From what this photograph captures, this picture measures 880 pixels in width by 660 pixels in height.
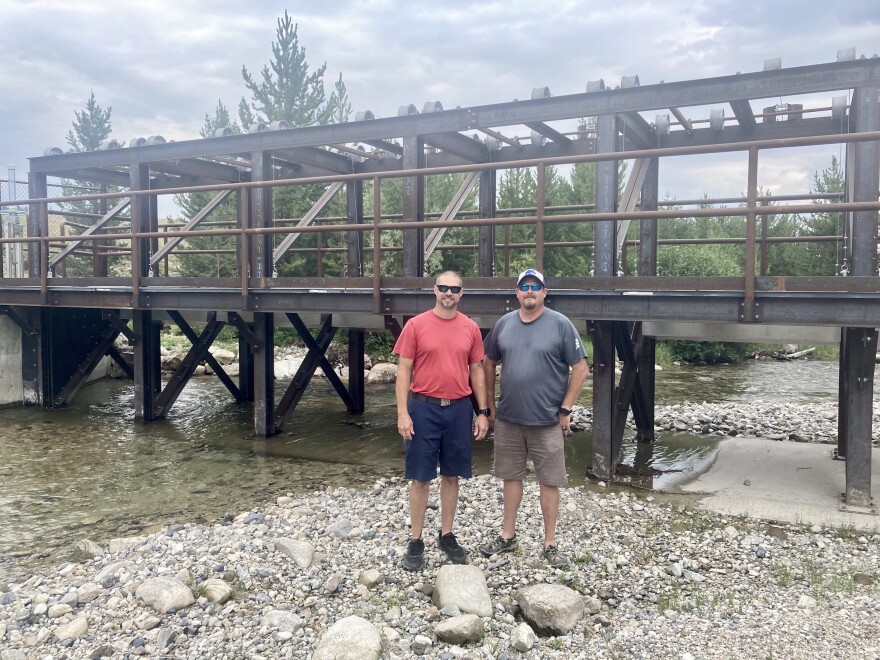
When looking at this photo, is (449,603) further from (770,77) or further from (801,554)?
(770,77)

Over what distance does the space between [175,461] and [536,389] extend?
547cm

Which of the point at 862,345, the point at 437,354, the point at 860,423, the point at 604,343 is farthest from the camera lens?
the point at 604,343

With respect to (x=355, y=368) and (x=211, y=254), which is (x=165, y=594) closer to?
(x=355, y=368)

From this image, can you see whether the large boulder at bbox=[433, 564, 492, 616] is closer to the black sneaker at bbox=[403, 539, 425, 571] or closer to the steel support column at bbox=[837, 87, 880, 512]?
the black sneaker at bbox=[403, 539, 425, 571]

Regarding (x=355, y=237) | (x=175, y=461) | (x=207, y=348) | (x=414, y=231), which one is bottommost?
(x=175, y=461)

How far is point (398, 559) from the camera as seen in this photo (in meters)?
4.64

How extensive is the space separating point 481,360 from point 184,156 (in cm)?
748

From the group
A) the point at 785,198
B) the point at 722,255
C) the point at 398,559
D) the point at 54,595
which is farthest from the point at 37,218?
the point at 722,255

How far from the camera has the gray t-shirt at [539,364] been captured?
14.5 feet

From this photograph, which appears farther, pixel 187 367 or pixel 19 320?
pixel 19 320

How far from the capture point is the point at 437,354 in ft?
14.3

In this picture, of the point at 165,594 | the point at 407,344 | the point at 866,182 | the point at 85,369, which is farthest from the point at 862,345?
the point at 85,369

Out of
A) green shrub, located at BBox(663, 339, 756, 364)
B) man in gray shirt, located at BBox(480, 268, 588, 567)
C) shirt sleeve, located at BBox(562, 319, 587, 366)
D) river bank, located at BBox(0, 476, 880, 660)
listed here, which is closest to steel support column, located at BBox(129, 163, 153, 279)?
river bank, located at BBox(0, 476, 880, 660)

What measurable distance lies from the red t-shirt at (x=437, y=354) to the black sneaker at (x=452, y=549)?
3.28 ft
